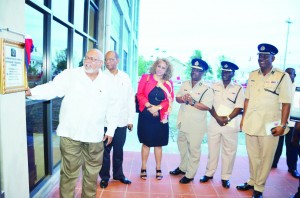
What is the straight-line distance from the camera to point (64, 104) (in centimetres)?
225

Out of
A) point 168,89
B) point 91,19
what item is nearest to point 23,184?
point 168,89

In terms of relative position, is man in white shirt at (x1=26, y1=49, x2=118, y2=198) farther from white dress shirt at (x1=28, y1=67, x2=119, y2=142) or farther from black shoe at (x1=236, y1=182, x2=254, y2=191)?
black shoe at (x1=236, y1=182, x2=254, y2=191)

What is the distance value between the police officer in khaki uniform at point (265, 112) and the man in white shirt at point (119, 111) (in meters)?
1.54

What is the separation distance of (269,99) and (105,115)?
6.41 ft

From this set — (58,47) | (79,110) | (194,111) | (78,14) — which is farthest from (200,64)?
(78,14)

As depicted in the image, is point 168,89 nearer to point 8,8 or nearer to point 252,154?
point 252,154

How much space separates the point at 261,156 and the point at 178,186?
1148 mm

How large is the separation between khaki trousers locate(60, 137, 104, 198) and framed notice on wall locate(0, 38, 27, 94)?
0.80 meters

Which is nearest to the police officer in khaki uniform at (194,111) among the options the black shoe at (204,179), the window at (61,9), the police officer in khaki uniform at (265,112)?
the black shoe at (204,179)

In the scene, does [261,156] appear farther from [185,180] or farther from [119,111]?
[119,111]

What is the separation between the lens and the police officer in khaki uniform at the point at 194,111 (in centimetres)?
317

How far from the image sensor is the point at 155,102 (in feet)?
10.4

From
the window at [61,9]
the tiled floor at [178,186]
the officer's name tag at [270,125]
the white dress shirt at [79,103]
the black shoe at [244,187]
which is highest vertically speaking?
the window at [61,9]

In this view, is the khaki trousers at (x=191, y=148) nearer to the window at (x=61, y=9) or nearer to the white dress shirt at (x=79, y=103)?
the white dress shirt at (x=79, y=103)
